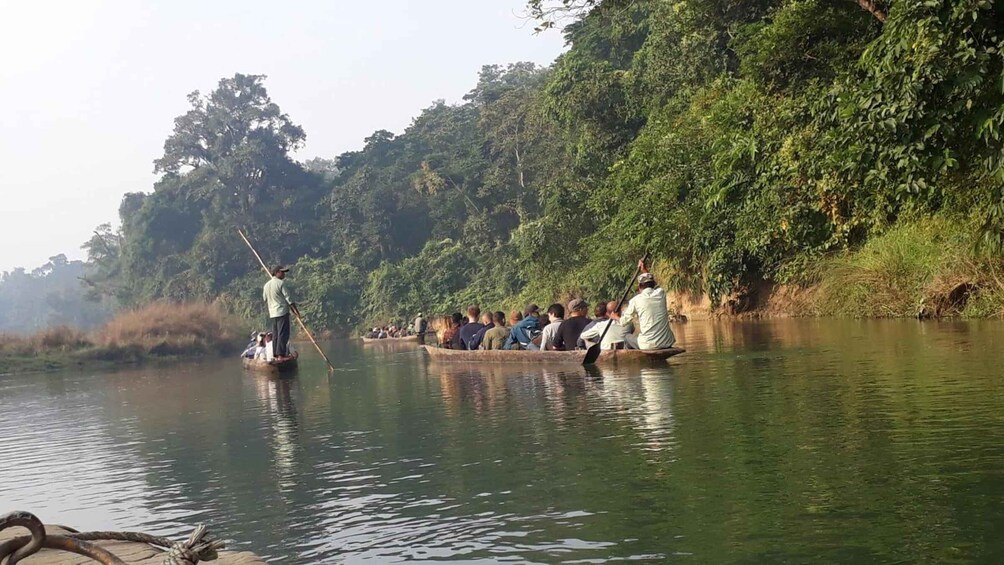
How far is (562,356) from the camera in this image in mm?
13516

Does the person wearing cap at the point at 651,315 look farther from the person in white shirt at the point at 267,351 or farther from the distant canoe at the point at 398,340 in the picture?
the distant canoe at the point at 398,340

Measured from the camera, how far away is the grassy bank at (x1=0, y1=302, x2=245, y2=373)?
31.4 meters

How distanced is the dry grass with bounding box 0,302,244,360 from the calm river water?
68.0ft

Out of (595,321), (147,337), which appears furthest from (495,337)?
(147,337)

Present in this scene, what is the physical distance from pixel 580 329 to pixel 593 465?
7.83 metres

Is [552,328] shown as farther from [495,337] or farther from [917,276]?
[917,276]

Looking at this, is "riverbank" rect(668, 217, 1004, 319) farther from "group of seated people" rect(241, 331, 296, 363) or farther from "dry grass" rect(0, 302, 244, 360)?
"dry grass" rect(0, 302, 244, 360)

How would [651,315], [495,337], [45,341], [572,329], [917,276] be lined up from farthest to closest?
[45,341]
[917,276]
[495,337]
[572,329]
[651,315]

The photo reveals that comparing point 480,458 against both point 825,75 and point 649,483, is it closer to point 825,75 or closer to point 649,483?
point 649,483

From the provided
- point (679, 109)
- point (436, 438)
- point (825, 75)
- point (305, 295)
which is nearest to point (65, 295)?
point (305, 295)

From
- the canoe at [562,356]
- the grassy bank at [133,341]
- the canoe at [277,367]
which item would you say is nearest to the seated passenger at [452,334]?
the canoe at [562,356]

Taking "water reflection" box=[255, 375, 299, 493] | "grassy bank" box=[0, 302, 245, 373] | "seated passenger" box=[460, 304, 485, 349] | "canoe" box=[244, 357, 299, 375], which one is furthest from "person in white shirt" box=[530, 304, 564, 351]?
"grassy bank" box=[0, 302, 245, 373]

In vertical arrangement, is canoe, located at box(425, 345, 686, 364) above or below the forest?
below

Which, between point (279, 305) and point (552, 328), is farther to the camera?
point (279, 305)
